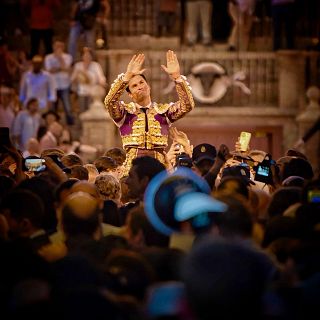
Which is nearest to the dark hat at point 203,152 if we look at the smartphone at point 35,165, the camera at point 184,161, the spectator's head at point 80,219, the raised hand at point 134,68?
the camera at point 184,161

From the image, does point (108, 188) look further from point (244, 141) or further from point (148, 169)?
point (244, 141)

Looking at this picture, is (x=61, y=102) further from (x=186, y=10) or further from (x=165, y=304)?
(x=165, y=304)

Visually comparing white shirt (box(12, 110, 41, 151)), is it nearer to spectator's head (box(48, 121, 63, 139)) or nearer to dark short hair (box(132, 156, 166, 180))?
spectator's head (box(48, 121, 63, 139))

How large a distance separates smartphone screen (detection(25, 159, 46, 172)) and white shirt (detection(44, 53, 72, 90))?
35.6 ft

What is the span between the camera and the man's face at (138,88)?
1201 cm

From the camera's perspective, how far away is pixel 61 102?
2369cm

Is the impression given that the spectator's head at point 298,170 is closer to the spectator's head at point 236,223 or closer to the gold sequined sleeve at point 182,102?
the gold sequined sleeve at point 182,102

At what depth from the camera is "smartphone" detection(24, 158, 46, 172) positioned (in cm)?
1132

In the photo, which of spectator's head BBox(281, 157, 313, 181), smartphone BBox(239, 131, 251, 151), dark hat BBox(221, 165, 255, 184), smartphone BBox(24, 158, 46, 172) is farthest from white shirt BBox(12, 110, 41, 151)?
dark hat BBox(221, 165, 255, 184)

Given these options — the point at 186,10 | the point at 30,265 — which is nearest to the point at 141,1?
the point at 186,10

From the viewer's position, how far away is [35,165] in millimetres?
11359

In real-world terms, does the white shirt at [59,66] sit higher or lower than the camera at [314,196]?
higher

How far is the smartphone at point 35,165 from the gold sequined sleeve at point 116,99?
3.38 ft

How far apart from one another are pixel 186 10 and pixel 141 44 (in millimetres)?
1444
